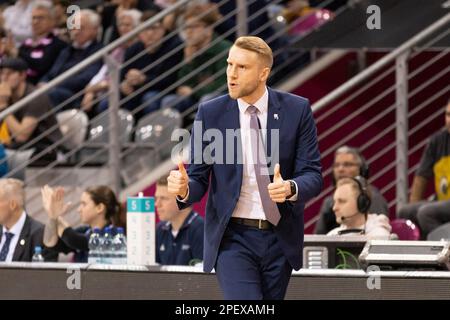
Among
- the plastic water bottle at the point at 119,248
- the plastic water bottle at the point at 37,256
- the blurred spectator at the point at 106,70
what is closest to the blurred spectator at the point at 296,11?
the blurred spectator at the point at 106,70

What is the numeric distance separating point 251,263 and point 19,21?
6.65m

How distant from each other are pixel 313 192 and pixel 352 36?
4.53 m

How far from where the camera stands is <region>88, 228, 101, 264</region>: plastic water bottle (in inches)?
317

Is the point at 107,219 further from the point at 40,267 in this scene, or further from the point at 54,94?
the point at 54,94

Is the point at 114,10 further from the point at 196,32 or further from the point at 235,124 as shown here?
the point at 235,124

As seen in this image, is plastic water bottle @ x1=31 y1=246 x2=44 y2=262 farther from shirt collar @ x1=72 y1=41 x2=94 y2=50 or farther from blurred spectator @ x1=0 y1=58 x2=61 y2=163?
shirt collar @ x1=72 y1=41 x2=94 y2=50

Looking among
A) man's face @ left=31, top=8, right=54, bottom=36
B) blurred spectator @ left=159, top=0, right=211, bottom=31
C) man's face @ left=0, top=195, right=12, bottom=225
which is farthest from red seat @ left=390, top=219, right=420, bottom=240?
man's face @ left=31, top=8, right=54, bottom=36

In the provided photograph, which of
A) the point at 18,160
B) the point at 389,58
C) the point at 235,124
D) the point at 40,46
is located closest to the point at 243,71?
the point at 235,124

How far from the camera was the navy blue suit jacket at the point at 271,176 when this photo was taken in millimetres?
5851

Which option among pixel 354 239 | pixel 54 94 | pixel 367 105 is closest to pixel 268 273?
pixel 354 239

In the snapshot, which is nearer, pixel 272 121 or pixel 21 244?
pixel 272 121

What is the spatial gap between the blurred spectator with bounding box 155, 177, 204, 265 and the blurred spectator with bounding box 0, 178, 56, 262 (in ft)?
2.20

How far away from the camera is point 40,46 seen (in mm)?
11500
